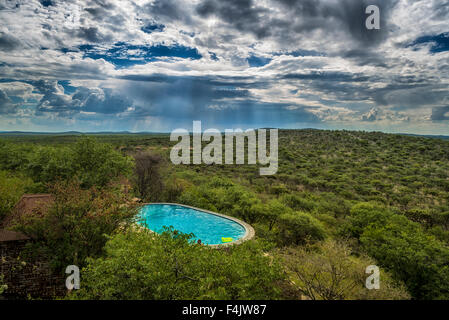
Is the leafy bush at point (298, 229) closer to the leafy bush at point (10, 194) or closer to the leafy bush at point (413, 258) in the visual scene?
the leafy bush at point (413, 258)

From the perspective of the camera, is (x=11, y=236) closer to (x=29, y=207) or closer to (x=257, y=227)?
(x=29, y=207)

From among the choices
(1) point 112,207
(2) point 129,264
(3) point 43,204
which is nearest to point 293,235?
(1) point 112,207

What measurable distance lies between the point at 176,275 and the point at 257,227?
35.9 ft

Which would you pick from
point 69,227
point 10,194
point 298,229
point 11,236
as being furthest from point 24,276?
point 298,229

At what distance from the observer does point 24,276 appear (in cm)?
895

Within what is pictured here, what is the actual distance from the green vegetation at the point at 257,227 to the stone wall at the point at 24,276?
3.91 feet

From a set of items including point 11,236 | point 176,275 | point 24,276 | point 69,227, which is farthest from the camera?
point 24,276

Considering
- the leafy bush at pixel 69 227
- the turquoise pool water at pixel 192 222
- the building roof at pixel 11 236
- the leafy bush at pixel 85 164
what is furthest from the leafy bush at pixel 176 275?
the leafy bush at pixel 85 164

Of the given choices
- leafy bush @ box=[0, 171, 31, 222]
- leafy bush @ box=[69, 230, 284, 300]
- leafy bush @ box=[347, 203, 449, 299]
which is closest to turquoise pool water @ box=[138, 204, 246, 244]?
leafy bush @ box=[0, 171, 31, 222]

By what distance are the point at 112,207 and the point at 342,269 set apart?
7.76m

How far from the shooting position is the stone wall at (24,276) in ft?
28.7

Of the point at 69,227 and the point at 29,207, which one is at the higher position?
the point at 29,207
